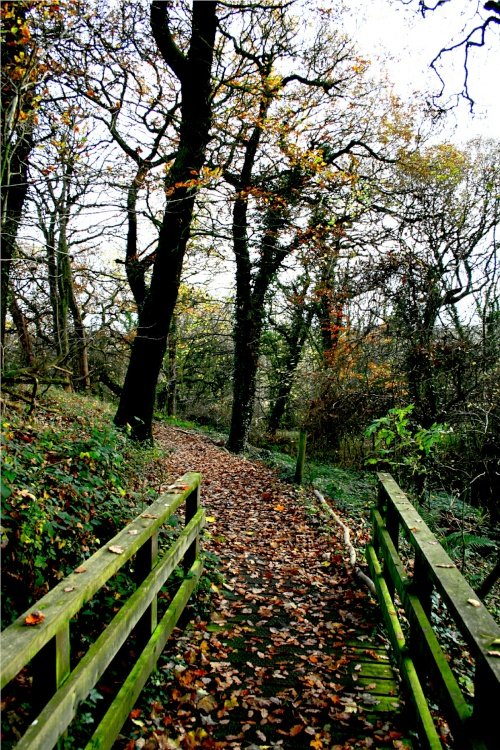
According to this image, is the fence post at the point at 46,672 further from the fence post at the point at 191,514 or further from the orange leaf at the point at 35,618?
the fence post at the point at 191,514

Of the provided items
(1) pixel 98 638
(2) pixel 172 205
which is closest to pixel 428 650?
(1) pixel 98 638

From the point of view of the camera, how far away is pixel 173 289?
9.78m

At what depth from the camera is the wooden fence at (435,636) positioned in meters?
2.00

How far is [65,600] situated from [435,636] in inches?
86.1

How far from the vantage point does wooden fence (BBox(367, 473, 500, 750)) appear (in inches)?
78.9

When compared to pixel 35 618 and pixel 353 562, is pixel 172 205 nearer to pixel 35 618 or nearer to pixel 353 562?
pixel 353 562

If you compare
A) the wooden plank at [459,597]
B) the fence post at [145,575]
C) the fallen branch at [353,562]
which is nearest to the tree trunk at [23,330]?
the fallen branch at [353,562]

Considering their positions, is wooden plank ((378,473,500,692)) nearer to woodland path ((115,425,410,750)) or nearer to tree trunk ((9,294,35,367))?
woodland path ((115,425,410,750))

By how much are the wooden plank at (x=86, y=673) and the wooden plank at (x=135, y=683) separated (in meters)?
0.31

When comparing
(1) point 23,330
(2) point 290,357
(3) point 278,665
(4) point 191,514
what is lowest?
(3) point 278,665

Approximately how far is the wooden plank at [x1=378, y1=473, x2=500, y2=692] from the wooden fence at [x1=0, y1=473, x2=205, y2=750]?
5.61 ft

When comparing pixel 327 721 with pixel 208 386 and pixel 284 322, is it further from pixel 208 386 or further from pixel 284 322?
pixel 208 386

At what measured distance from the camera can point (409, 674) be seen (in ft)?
10.6

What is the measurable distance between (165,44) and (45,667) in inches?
393
